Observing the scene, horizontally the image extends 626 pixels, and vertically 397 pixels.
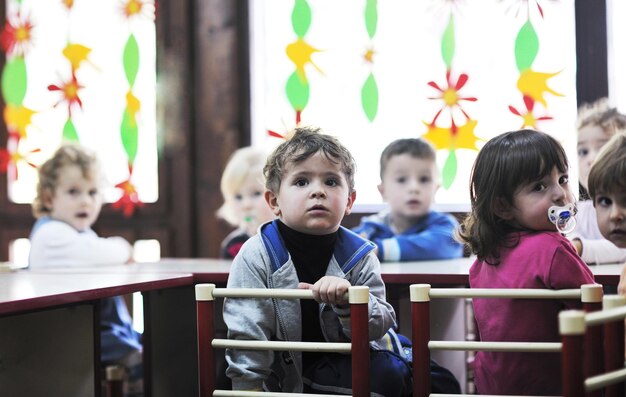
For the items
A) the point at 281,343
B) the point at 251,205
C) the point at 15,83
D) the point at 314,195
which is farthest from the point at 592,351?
the point at 15,83

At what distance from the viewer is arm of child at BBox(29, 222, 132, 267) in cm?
324

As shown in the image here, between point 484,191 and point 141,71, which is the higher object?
point 141,71

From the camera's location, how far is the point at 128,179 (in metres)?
4.05

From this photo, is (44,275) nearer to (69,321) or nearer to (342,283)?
(69,321)

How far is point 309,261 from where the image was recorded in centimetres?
197

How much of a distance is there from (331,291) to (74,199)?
1986mm

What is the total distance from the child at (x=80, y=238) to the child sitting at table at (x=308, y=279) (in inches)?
47.8

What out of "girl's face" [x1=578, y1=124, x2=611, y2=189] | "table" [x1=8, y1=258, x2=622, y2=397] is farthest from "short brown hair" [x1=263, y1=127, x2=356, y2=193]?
"girl's face" [x1=578, y1=124, x2=611, y2=189]

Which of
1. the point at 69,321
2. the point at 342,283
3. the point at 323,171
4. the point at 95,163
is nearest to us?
the point at 342,283

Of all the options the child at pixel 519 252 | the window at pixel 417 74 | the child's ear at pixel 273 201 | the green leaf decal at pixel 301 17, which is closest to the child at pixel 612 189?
the child at pixel 519 252

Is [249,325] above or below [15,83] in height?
Answer: below

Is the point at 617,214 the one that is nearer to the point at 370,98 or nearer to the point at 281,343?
the point at 281,343

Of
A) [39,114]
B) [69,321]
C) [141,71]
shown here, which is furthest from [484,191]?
[39,114]

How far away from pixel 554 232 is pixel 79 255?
76.7 inches
